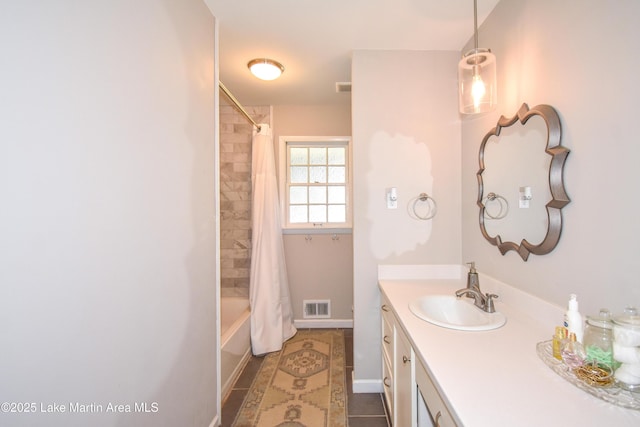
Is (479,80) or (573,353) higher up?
(479,80)

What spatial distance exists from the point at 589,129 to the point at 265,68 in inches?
77.7

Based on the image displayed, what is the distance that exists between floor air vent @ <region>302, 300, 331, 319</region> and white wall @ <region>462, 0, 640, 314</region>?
1.99 meters

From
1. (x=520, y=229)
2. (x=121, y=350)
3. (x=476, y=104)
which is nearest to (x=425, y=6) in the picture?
(x=476, y=104)

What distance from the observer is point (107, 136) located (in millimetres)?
815

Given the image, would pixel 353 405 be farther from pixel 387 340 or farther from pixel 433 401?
pixel 433 401

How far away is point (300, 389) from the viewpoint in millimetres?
1914

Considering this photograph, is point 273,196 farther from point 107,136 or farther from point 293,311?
point 107,136

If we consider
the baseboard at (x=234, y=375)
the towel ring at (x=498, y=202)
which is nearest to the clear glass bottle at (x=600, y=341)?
the towel ring at (x=498, y=202)

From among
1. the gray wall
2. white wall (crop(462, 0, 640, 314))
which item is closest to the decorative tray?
white wall (crop(462, 0, 640, 314))

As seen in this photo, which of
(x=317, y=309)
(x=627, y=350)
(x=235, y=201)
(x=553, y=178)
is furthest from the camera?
(x=317, y=309)

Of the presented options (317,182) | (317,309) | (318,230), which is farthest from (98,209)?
(317,309)

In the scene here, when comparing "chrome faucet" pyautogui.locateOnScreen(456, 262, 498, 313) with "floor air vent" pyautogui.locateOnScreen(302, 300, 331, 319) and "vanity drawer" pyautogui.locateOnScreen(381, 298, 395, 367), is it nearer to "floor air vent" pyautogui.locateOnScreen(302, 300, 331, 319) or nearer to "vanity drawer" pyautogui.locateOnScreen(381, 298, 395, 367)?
"vanity drawer" pyautogui.locateOnScreen(381, 298, 395, 367)

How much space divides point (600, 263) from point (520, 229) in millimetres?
403

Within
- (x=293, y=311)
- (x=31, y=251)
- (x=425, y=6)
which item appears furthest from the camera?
(x=293, y=311)
